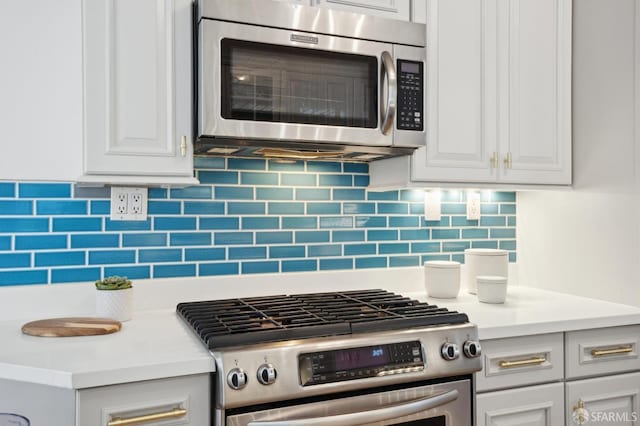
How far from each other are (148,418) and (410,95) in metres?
1.36

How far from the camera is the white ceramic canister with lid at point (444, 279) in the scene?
7.44 ft

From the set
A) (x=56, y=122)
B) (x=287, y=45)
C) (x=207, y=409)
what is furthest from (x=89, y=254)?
(x=287, y=45)

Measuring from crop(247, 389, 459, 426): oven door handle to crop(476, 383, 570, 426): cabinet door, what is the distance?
0.20 m

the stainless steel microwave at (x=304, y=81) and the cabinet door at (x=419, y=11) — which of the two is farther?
the cabinet door at (x=419, y=11)

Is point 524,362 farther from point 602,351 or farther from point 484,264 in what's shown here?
point 484,264

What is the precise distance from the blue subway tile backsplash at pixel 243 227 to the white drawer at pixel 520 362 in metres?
0.71

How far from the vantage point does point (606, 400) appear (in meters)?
1.99

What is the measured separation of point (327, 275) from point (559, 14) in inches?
58.5

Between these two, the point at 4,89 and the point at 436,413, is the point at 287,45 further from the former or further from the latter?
the point at 436,413

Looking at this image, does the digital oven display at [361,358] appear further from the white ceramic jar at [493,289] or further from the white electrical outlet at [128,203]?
the white electrical outlet at [128,203]

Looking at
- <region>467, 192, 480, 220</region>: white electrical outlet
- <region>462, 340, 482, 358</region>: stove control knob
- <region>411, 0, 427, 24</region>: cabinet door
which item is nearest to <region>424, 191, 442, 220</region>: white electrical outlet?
<region>467, 192, 480, 220</region>: white electrical outlet

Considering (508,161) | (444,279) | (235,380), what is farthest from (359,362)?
(508,161)

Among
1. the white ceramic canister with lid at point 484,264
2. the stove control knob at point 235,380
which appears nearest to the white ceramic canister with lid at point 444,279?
the white ceramic canister with lid at point 484,264

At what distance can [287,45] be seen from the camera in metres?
1.83
